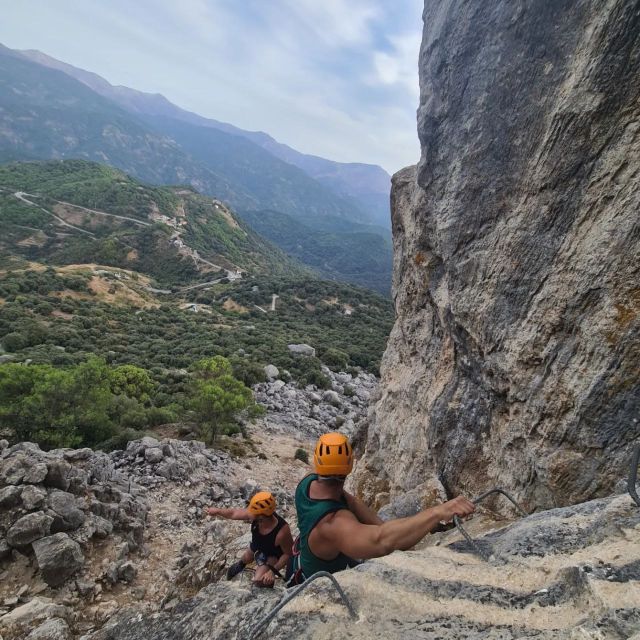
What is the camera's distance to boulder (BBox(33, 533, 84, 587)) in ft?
30.2

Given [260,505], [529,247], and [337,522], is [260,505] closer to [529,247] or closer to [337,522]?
[337,522]

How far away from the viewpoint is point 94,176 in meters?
128

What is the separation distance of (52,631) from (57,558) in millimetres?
2162

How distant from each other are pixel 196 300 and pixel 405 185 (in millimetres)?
67552

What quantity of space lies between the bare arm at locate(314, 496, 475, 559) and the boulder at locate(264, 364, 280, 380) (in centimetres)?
3246

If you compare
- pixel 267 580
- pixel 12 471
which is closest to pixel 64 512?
pixel 12 471

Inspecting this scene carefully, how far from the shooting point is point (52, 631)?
7488 millimetres

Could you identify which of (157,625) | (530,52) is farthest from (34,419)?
(530,52)

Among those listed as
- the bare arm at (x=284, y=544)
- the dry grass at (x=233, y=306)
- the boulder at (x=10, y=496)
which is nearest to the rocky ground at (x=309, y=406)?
the boulder at (x=10, y=496)

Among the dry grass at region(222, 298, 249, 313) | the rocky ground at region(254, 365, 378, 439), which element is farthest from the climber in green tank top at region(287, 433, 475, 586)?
the dry grass at region(222, 298, 249, 313)

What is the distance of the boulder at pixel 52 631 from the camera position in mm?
7386

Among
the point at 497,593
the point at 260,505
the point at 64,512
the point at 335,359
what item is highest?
the point at 497,593

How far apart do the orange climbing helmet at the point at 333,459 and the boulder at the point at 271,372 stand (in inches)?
1271

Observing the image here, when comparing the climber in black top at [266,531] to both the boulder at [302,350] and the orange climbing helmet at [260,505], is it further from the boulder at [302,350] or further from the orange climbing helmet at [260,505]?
the boulder at [302,350]
